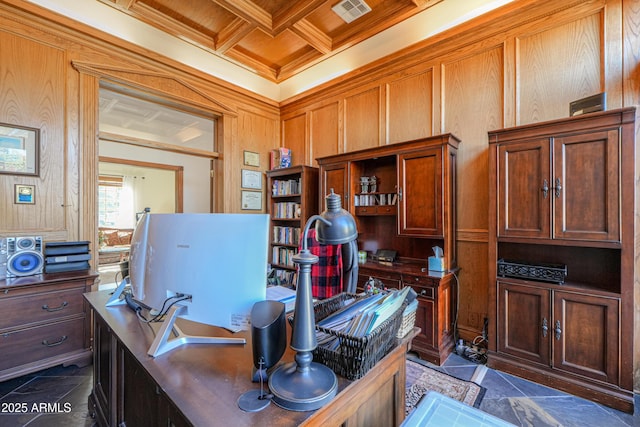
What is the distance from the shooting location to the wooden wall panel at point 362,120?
350cm

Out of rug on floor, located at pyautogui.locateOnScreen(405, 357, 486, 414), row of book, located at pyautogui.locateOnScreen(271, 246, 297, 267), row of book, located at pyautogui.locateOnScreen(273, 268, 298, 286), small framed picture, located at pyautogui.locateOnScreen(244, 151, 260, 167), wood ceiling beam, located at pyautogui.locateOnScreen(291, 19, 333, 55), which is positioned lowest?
rug on floor, located at pyautogui.locateOnScreen(405, 357, 486, 414)

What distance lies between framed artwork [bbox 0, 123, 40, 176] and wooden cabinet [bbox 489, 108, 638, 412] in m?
4.06

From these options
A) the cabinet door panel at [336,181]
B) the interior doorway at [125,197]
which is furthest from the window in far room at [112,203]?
the cabinet door panel at [336,181]

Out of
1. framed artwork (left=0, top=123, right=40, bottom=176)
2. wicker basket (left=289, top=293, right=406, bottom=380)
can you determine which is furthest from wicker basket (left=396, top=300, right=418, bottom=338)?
framed artwork (left=0, top=123, right=40, bottom=176)

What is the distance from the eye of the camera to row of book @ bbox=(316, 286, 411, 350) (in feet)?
3.00

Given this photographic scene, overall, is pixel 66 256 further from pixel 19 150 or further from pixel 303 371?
pixel 303 371

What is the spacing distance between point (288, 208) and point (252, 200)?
1.98 feet

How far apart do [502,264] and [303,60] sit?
3441 mm

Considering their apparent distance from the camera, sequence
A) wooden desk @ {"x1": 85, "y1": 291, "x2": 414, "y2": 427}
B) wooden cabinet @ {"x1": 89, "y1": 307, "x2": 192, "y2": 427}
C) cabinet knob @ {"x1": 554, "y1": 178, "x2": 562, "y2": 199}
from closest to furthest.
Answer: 1. wooden desk @ {"x1": 85, "y1": 291, "x2": 414, "y2": 427}
2. wooden cabinet @ {"x1": 89, "y1": 307, "x2": 192, "y2": 427}
3. cabinet knob @ {"x1": 554, "y1": 178, "x2": 562, "y2": 199}

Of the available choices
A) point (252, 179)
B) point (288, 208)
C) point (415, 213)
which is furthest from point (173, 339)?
point (252, 179)

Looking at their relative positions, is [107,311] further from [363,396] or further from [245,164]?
[245,164]

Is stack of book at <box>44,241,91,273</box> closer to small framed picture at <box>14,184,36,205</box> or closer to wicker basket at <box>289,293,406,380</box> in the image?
small framed picture at <box>14,184,36,205</box>

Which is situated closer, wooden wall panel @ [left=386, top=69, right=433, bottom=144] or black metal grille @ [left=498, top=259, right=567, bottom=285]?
black metal grille @ [left=498, top=259, right=567, bottom=285]

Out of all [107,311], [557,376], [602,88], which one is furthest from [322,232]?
[602,88]
